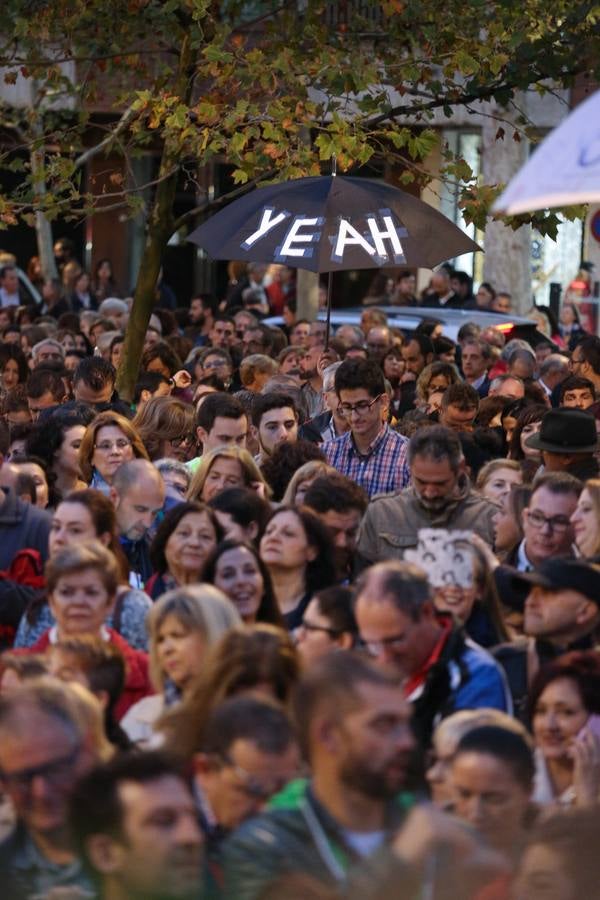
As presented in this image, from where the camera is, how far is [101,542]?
7.59 metres

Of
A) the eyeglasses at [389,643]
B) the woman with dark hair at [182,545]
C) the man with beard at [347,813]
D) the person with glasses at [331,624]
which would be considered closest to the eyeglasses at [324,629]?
the person with glasses at [331,624]

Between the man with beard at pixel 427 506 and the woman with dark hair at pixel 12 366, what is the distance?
22.7 feet

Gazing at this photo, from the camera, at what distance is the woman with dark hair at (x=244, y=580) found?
680 cm

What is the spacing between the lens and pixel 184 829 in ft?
12.8

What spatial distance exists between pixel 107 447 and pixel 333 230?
2810 mm

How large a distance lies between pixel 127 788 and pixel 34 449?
6.01 meters

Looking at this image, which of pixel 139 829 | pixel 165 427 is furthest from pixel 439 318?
pixel 139 829

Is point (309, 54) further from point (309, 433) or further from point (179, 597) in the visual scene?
point (179, 597)

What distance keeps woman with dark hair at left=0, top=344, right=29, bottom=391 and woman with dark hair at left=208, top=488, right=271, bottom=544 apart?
714 centimetres

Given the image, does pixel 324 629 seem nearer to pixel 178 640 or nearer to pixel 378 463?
pixel 178 640

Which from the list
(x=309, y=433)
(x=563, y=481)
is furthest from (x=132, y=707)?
(x=309, y=433)

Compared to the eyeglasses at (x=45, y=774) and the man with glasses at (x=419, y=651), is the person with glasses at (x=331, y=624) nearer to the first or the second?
the man with glasses at (x=419, y=651)

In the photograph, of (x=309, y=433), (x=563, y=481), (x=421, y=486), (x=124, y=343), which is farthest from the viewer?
(x=124, y=343)

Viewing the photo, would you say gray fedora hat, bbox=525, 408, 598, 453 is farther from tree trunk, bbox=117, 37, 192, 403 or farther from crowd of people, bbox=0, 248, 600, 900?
tree trunk, bbox=117, 37, 192, 403
